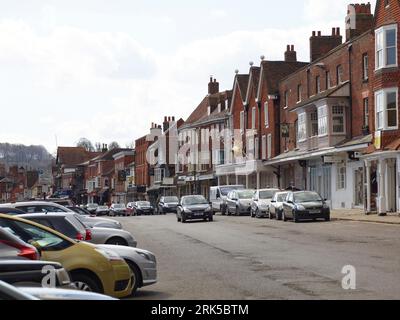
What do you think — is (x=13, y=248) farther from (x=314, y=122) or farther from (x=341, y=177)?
(x=314, y=122)

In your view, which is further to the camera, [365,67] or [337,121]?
[337,121]

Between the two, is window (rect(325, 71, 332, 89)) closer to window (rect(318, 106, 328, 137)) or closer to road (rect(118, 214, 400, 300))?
window (rect(318, 106, 328, 137))

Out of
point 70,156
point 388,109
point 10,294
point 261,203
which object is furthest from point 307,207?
point 70,156

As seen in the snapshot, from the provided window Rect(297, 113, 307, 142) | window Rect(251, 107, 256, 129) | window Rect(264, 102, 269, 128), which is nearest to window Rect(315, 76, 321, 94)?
window Rect(297, 113, 307, 142)

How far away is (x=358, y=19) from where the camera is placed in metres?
46.0

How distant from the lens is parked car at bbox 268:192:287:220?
37312 mm

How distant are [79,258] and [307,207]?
2439 centimetres

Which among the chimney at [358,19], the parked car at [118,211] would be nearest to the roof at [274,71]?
the chimney at [358,19]

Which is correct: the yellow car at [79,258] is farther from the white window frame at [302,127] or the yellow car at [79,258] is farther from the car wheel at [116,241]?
the white window frame at [302,127]

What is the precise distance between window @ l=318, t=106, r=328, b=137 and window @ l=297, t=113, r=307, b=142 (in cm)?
322

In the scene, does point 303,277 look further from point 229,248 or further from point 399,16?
point 399,16

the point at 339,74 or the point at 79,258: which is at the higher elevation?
the point at 339,74

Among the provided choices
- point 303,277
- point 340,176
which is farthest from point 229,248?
point 340,176
